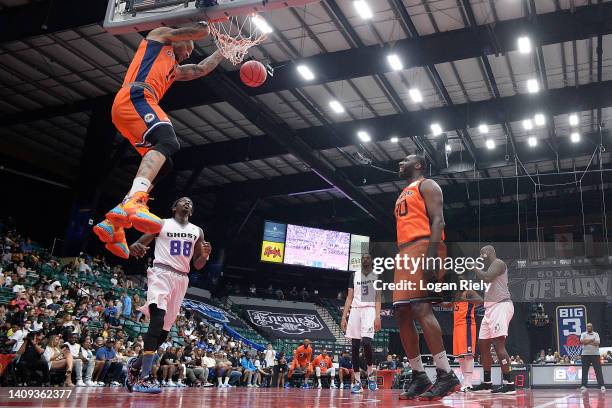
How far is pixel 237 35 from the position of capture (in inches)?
480

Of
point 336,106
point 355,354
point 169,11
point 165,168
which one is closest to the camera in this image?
point 165,168

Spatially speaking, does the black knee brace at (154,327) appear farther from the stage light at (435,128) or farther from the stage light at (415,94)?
the stage light at (435,128)

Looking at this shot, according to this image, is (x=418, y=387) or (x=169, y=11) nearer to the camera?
(x=418, y=387)

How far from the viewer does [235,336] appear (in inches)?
984

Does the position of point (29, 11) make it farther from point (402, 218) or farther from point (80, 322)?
point (402, 218)

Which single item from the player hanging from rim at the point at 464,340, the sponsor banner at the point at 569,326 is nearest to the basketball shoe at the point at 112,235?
the player hanging from rim at the point at 464,340

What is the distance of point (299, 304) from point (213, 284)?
5.20 m

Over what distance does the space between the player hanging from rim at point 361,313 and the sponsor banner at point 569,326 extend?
18121 millimetres

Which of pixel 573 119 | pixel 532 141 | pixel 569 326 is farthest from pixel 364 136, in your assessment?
pixel 569 326

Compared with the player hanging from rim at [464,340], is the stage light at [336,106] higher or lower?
higher

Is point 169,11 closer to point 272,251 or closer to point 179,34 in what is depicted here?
point 179,34

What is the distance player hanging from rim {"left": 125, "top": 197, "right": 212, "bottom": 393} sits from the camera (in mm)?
5312

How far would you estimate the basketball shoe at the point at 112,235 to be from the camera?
12.3 feet

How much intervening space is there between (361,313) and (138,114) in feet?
18.7
